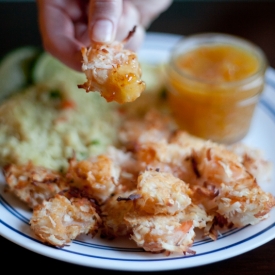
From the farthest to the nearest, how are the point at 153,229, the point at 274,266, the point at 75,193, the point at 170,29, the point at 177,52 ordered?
the point at 170,29
the point at 177,52
the point at 75,193
the point at 274,266
the point at 153,229

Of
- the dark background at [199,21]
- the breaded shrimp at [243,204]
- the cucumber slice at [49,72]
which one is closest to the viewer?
the breaded shrimp at [243,204]

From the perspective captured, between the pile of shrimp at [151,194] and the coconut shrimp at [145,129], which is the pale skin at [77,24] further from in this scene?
the pile of shrimp at [151,194]

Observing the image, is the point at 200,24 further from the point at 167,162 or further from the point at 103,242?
the point at 103,242

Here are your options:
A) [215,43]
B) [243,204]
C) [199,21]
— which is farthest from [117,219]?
[199,21]

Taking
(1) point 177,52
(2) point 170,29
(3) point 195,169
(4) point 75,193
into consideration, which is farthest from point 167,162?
(2) point 170,29

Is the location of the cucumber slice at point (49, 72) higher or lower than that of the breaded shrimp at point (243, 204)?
lower

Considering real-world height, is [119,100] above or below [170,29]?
above

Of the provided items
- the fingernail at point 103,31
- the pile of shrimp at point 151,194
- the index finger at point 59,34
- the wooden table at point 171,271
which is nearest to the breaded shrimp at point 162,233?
the pile of shrimp at point 151,194

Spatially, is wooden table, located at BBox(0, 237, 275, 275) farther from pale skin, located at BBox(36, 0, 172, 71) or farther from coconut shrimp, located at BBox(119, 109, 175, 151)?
pale skin, located at BBox(36, 0, 172, 71)
